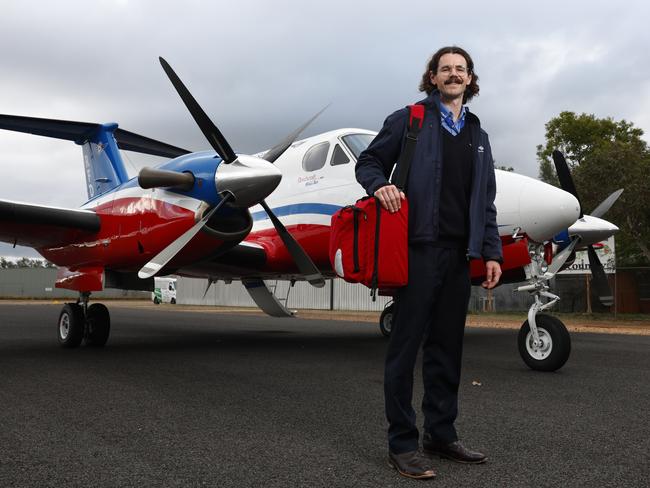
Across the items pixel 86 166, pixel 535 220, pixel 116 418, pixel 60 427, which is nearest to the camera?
pixel 60 427

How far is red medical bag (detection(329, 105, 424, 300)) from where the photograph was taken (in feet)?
9.93

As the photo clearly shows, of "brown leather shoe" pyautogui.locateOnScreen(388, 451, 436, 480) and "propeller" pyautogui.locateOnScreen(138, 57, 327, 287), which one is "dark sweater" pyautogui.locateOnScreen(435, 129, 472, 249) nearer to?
"brown leather shoe" pyautogui.locateOnScreen(388, 451, 436, 480)

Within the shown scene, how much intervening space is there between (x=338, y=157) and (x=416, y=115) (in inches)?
218

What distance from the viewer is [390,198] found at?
2.99 meters

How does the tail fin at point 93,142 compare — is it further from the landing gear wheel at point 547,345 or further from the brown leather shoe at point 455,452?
the brown leather shoe at point 455,452

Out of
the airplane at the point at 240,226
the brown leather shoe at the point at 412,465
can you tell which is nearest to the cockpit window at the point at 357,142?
the airplane at the point at 240,226

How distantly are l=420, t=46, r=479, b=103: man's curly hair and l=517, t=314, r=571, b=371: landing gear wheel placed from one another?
396cm

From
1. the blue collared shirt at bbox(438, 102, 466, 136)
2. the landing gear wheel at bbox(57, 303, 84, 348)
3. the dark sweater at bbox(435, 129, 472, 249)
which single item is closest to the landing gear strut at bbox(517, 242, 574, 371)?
the dark sweater at bbox(435, 129, 472, 249)

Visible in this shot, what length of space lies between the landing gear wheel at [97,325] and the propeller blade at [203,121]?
397 cm

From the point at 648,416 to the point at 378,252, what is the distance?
2929 millimetres

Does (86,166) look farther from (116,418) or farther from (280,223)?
(116,418)

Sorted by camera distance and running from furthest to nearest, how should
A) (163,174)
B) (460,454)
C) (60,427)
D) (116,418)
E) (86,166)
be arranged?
(86,166), (163,174), (116,418), (60,427), (460,454)

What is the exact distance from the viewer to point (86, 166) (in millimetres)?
12062

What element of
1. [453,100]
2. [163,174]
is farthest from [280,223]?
[453,100]
